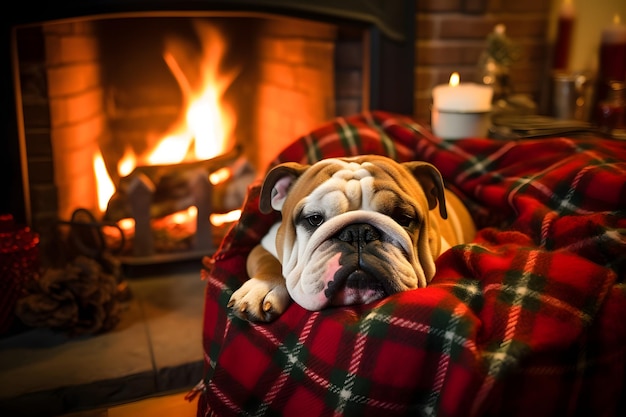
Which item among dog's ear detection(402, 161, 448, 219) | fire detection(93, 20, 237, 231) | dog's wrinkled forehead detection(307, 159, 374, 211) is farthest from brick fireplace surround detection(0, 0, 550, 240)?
dog's wrinkled forehead detection(307, 159, 374, 211)

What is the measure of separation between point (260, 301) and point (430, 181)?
41 centimetres

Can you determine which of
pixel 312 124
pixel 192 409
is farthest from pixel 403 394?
pixel 312 124

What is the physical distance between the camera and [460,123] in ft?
5.46

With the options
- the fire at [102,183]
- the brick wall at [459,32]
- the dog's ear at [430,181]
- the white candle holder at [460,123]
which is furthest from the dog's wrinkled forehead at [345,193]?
the fire at [102,183]

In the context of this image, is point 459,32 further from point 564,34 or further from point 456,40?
point 564,34

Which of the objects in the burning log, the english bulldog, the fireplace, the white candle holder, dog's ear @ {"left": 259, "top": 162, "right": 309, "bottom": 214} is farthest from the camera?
the burning log

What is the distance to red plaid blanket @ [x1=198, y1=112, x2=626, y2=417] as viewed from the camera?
98 centimetres

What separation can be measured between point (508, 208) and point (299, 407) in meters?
→ 0.67

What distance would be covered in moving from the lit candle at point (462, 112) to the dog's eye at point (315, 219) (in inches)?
25.8

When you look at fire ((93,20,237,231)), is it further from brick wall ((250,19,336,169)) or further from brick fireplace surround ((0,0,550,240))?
brick fireplace surround ((0,0,550,240))

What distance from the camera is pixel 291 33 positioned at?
2154 millimetres

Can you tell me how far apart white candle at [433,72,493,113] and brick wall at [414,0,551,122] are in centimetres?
37

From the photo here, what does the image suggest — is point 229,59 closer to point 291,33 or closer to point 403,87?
point 291,33

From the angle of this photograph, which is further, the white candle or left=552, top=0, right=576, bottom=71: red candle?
left=552, top=0, right=576, bottom=71: red candle
